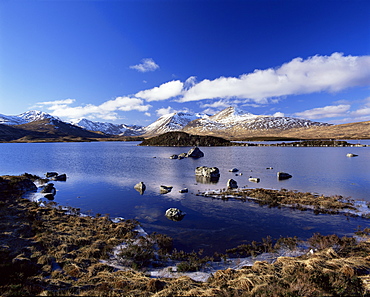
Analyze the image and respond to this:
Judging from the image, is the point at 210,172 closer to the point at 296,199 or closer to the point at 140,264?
the point at 296,199

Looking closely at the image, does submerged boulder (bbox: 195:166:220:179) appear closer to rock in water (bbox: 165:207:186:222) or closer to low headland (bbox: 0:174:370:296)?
rock in water (bbox: 165:207:186:222)

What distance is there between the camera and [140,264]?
566 inches

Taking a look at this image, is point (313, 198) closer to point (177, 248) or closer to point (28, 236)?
point (177, 248)

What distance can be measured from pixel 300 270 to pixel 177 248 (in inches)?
367

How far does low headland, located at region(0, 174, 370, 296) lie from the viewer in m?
10.7

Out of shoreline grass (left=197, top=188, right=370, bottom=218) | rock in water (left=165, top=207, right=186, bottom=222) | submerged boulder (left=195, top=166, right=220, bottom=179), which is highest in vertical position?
submerged boulder (left=195, top=166, right=220, bottom=179)

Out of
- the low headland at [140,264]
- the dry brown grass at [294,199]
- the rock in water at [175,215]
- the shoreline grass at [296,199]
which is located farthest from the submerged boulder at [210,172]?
the low headland at [140,264]

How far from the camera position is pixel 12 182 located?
119 feet

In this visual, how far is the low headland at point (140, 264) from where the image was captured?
1068cm

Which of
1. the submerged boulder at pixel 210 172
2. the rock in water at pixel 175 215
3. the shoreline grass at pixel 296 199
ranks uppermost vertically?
the submerged boulder at pixel 210 172

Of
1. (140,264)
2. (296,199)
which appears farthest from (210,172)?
(140,264)

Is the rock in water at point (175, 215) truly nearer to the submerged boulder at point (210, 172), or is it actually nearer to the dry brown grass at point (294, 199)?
the dry brown grass at point (294, 199)

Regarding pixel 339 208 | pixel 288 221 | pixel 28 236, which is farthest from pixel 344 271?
pixel 28 236

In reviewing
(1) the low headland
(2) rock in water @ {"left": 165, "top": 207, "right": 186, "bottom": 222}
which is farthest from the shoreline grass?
(2) rock in water @ {"left": 165, "top": 207, "right": 186, "bottom": 222}
